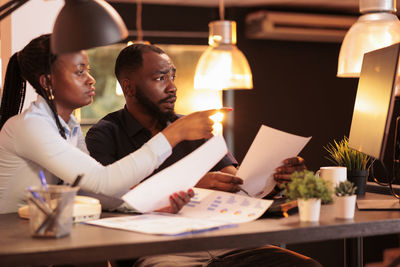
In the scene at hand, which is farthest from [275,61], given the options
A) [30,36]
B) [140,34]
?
[30,36]

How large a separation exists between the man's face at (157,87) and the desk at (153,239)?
101 centimetres

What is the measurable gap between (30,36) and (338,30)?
432cm

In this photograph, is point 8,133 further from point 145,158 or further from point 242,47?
point 242,47

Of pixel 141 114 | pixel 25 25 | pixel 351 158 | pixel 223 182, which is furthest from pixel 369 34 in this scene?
pixel 25 25

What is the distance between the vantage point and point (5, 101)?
6.38 feet

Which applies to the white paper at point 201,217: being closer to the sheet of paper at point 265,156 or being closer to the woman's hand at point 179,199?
the woman's hand at point 179,199

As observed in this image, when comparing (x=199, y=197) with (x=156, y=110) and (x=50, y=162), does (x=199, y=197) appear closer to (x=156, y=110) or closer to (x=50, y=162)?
(x=50, y=162)

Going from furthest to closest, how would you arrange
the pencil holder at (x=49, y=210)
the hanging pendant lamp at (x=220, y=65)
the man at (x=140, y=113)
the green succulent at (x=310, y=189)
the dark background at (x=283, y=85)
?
1. the dark background at (x=283, y=85)
2. the hanging pendant lamp at (x=220, y=65)
3. the man at (x=140, y=113)
4. the green succulent at (x=310, y=189)
5. the pencil holder at (x=49, y=210)

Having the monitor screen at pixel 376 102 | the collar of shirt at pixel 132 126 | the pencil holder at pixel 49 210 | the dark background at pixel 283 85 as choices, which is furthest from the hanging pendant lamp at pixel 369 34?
the dark background at pixel 283 85

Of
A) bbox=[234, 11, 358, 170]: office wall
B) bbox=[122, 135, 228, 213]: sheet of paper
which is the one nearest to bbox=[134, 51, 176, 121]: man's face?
bbox=[122, 135, 228, 213]: sheet of paper

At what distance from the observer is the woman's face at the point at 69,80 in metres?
1.81

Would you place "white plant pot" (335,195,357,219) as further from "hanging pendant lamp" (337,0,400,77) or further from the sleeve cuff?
"hanging pendant lamp" (337,0,400,77)

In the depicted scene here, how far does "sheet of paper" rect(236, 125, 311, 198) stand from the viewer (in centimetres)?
175

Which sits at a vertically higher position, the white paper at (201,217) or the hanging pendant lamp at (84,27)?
the hanging pendant lamp at (84,27)
